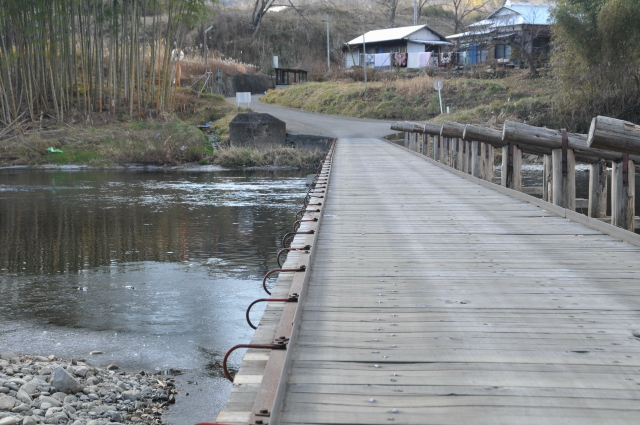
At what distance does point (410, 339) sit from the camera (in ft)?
11.6

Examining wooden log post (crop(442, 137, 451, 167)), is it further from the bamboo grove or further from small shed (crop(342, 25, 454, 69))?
small shed (crop(342, 25, 454, 69))

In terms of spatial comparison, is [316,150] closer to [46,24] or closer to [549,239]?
[46,24]

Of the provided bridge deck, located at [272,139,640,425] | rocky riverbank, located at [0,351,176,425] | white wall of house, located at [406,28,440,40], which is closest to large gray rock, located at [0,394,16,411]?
rocky riverbank, located at [0,351,176,425]

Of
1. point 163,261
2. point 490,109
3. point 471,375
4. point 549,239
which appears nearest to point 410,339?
point 471,375

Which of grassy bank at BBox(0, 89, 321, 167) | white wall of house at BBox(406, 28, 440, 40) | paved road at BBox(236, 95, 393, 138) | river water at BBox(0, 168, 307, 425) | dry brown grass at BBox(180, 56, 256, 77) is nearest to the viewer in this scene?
river water at BBox(0, 168, 307, 425)

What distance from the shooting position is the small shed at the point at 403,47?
4950cm

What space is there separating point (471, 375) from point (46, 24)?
25168 millimetres

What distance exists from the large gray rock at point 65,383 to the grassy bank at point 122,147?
1975 centimetres

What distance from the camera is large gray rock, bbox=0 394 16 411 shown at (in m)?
4.58

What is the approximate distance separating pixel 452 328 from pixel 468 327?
0.08 meters

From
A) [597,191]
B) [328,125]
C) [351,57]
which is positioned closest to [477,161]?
[597,191]

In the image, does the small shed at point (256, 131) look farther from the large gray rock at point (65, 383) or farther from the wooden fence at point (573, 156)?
the large gray rock at point (65, 383)

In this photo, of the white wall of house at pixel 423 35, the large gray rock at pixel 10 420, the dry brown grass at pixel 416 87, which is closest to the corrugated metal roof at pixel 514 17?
the white wall of house at pixel 423 35

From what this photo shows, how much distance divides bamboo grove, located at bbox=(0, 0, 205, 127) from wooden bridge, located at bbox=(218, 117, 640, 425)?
20.5 meters
